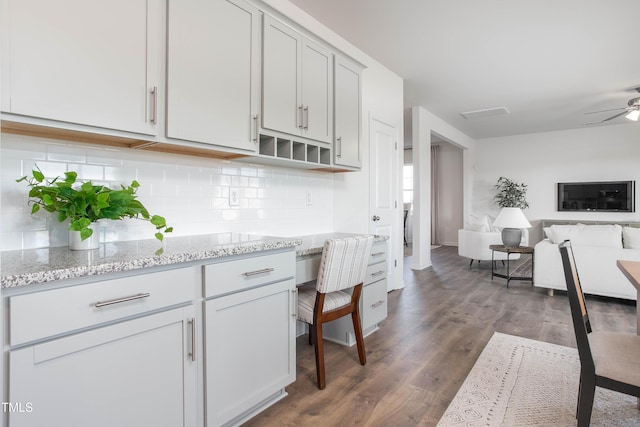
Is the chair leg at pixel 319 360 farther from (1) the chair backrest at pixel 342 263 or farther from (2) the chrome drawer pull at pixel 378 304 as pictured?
(2) the chrome drawer pull at pixel 378 304

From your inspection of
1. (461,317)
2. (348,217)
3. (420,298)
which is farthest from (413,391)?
(420,298)

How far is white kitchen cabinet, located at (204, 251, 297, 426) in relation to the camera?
1533 mm

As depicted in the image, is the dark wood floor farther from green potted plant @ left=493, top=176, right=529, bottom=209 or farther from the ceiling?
green potted plant @ left=493, top=176, right=529, bottom=209

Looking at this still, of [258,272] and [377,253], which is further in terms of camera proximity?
[377,253]

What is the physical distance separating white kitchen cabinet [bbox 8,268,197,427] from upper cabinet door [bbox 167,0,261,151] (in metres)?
0.84

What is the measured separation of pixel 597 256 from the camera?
3801 mm

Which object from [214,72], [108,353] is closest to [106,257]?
[108,353]

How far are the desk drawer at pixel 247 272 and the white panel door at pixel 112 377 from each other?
15 centimetres

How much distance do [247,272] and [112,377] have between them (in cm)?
66

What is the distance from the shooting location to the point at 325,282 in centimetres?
203

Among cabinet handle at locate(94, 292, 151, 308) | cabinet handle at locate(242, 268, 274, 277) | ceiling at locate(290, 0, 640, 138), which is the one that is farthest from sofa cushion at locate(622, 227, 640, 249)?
cabinet handle at locate(94, 292, 151, 308)

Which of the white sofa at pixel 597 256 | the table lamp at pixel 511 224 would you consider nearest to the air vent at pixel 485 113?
the table lamp at pixel 511 224

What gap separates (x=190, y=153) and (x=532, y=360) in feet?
8.84

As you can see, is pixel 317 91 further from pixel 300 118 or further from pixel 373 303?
pixel 373 303
